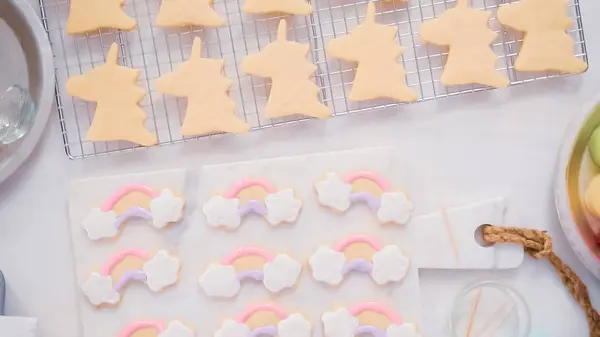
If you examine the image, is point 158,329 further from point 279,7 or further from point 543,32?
point 543,32

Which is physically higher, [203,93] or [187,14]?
[187,14]

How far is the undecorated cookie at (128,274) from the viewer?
1.00 m

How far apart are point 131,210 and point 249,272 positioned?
0.20 meters

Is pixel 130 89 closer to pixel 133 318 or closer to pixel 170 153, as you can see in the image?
pixel 170 153

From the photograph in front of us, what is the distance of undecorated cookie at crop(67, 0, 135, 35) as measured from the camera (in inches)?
38.8

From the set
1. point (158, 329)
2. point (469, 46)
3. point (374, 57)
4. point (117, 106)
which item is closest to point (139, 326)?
point (158, 329)

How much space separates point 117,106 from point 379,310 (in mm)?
496

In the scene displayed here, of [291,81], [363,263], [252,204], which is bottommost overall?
[363,263]

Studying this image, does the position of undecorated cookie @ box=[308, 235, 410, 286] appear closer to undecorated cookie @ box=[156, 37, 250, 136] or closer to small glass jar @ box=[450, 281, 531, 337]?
small glass jar @ box=[450, 281, 531, 337]

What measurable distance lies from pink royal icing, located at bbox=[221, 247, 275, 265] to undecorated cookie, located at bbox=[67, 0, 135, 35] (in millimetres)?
374

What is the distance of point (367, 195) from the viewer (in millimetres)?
981

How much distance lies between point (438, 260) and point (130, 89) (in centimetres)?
53

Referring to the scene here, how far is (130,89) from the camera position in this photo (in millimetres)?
988

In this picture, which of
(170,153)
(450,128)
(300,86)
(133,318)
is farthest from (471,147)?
(133,318)
